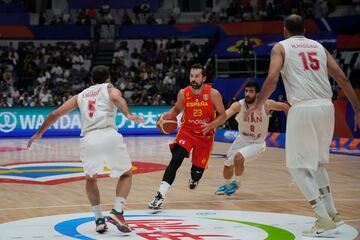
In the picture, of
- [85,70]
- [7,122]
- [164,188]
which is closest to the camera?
[164,188]

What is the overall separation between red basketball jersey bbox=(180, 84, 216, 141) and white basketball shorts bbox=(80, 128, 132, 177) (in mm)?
2419

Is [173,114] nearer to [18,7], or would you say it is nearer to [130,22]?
[130,22]

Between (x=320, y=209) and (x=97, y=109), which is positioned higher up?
(x=97, y=109)

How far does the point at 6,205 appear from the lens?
400 inches

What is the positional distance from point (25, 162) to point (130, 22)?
1933cm

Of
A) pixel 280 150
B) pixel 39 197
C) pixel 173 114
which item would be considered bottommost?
pixel 280 150

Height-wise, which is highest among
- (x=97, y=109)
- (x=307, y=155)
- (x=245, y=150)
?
(x=97, y=109)

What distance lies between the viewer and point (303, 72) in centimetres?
764

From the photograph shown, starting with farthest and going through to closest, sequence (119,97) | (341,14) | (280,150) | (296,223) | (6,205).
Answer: (341,14)
(280,150)
(6,205)
(296,223)
(119,97)

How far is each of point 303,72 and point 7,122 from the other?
21.9 meters

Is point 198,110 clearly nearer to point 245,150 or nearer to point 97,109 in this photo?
point 245,150

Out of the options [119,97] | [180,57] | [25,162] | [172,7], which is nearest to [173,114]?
[119,97]

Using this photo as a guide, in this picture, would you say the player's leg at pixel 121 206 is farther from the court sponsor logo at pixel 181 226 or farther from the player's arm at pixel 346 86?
the player's arm at pixel 346 86

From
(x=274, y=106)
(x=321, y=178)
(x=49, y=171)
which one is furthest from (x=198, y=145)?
(x=49, y=171)
